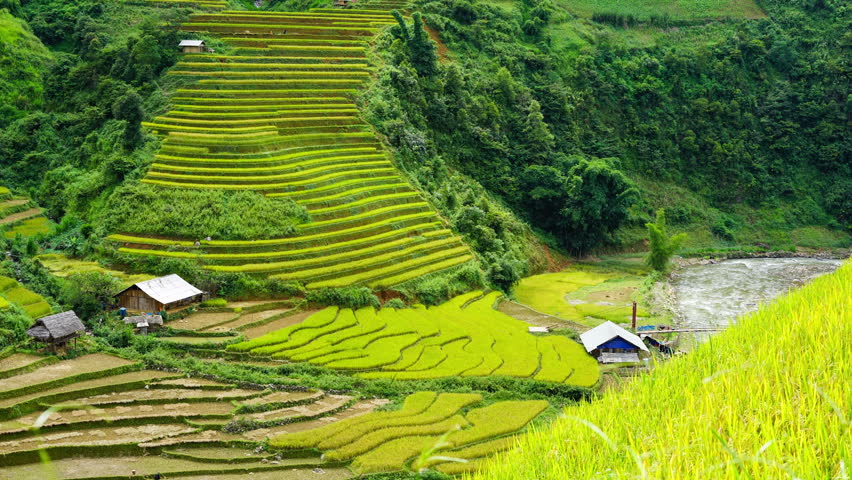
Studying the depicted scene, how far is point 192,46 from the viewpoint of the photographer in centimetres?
4594

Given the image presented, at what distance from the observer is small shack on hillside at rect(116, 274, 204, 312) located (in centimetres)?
2814

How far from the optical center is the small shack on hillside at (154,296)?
28.1 meters

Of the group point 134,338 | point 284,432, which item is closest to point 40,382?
point 134,338

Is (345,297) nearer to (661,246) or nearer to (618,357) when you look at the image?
(618,357)

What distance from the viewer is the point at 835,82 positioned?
207 ft

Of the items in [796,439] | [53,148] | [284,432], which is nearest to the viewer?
[796,439]

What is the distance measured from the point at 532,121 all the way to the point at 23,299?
36552 mm

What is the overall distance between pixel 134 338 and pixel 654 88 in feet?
163

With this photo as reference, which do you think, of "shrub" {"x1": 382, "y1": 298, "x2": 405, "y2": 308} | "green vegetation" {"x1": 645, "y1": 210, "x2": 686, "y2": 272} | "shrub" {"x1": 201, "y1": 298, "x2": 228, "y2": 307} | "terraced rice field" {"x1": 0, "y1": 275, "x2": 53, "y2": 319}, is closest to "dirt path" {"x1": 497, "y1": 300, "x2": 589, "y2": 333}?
"shrub" {"x1": 382, "y1": 298, "x2": 405, "y2": 308}

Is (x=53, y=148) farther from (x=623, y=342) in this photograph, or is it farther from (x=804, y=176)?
(x=804, y=176)

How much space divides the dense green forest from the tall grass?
26.7m

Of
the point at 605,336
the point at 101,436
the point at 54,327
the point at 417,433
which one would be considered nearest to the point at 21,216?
the point at 54,327

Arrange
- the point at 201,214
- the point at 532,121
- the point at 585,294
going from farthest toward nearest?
the point at 532,121 → the point at 585,294 → the point at 201,214

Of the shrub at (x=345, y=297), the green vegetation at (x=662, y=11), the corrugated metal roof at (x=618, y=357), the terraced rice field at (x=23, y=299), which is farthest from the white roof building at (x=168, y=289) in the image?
the green vegetation at (x=662, y=11)
